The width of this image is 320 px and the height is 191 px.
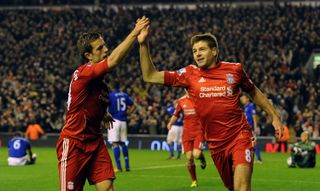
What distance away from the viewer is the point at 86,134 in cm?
990

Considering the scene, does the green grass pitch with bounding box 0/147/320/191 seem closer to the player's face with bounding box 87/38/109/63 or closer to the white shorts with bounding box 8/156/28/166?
the white shorts with bounding box 8/156/28/166

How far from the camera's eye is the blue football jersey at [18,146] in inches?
990

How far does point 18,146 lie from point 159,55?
18.5 m

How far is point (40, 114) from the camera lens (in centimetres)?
4028

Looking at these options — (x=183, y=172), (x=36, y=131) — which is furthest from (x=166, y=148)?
(x=183, y=172)

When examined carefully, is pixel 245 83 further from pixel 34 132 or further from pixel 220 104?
pixel 34 132

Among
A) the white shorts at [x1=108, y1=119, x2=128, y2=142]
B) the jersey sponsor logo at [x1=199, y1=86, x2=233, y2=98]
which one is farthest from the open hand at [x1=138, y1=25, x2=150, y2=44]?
the white shorts at [x1=108, y1=119, x2=128, y2=142]

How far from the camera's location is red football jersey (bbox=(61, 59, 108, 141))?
9.66 m

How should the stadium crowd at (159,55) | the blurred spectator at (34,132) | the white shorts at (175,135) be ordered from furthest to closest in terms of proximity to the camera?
the blurred spectator at (34,132), the stadium crowd at (159,55), the white shorts at (175,135)

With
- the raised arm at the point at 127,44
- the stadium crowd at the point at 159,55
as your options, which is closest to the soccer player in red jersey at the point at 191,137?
the raised arm at the point at 127,44

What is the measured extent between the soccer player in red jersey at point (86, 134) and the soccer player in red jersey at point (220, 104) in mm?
971

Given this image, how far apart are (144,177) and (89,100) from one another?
10.8 meters

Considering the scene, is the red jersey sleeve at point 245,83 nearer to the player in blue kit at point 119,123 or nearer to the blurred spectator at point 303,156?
the player in blue kit at point 119,123

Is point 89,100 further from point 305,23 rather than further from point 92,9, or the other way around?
point 92,9
